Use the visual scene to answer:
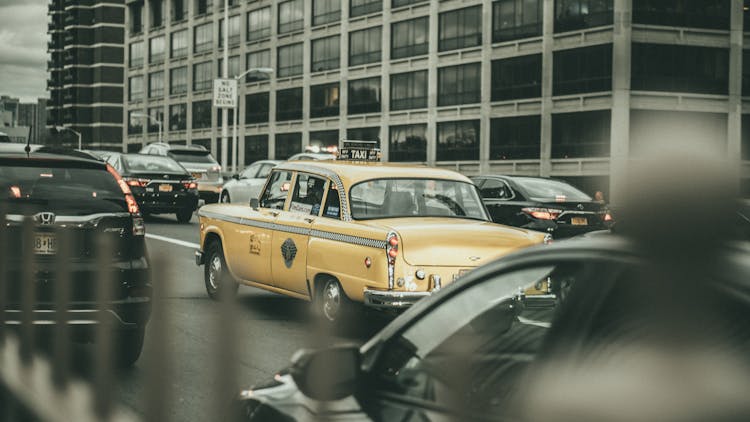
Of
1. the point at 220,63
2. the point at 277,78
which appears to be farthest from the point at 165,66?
the point at 277,78

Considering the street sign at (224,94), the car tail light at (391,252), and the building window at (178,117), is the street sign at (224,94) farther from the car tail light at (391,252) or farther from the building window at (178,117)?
the car tail light at (391,252)

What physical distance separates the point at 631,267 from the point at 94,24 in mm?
121200

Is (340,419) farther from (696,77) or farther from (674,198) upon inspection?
(696,77)

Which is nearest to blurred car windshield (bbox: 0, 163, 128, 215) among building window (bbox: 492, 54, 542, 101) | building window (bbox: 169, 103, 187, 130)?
building window (bbox: 492, 54, 542, 101)

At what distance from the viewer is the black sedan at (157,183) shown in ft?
74.0

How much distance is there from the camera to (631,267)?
2215mm

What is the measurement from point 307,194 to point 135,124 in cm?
8606

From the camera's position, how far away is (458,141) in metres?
53.8

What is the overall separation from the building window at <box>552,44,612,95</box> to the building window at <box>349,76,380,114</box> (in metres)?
15.1

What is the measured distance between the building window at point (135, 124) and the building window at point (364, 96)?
35.9 metres

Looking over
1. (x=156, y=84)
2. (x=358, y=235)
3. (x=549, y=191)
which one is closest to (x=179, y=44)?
(x=156, y=84)

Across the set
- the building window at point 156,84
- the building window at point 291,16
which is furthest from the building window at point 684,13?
the building window at point 156,84

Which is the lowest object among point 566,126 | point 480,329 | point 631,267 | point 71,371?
point 71,371

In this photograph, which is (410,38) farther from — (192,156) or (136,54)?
(136,54)
